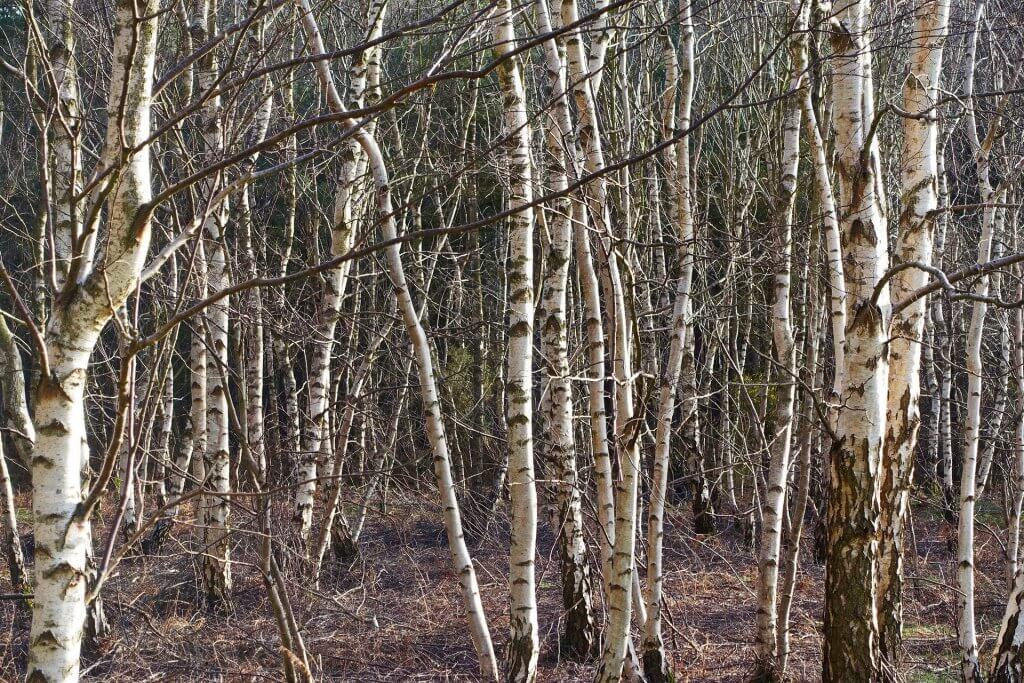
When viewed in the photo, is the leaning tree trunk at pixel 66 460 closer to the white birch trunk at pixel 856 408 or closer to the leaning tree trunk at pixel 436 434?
the leaning tree trunk at pixel 436 434

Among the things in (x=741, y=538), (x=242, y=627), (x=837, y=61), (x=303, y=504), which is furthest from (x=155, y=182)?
(x=741, y=538)

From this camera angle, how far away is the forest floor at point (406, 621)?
19.2ft

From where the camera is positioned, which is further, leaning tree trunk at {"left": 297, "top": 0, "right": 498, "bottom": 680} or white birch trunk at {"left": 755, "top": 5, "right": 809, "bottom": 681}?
white birch trunk at {"left": 755, "top": 5, "right": 809, "bottom": 681}

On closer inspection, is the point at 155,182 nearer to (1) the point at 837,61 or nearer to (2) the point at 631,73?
(2) the point at 631,73

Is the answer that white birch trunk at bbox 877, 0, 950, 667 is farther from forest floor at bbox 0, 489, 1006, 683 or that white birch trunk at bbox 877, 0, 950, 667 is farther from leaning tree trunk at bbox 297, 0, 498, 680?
leaning tree trunk at bbox 297, 0, 498, 680

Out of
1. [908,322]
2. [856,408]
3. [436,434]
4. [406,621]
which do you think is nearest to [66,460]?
[436,434]

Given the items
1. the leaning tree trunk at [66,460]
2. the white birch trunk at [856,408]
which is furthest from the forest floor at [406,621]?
the leaning tree trunk at [66,460]

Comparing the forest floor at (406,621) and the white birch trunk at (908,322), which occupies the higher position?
the white birch trunk at (908,322)

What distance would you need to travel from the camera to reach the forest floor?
5.84 metres

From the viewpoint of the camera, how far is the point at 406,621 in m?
7.37

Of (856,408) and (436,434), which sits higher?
(856,408)

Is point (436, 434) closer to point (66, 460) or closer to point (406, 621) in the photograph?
point (66, 460)

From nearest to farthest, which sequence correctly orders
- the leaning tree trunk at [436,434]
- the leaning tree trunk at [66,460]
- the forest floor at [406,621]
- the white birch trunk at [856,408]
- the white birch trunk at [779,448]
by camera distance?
the leaning tree trunk at [66,460], the white birch trunk at [856,408], the leaning tree trunk at [436,434], the white birch trunk at [779,448], the forest floor at [406,621]

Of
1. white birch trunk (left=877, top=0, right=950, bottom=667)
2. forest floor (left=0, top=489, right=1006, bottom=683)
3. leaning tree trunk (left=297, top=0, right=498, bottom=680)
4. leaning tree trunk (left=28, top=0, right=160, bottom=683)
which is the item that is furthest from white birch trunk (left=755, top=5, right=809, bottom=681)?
leaning tree trunk (left=28, top=0, right=160, bottom=683)
